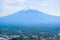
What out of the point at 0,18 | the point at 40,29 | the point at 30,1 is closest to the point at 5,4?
the point at 0,18

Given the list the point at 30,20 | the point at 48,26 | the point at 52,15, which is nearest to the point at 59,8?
the point at 52,15

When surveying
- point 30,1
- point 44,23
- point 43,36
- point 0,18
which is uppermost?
point 30,1

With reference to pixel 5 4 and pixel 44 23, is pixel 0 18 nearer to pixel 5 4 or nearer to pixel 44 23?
pixel 5 4

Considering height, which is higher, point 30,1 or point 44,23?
point 30,1

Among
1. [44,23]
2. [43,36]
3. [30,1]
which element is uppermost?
[30,1]

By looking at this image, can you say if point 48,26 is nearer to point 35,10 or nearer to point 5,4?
point 35,10

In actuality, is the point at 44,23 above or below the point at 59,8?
below

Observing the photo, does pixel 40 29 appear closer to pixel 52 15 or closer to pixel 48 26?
pixel 48 26

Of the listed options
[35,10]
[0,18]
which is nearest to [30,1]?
[35,10]
